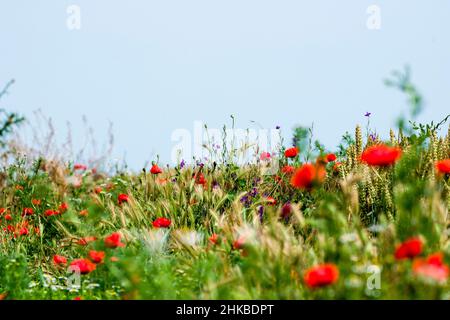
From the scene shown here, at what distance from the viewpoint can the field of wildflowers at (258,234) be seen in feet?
9.57

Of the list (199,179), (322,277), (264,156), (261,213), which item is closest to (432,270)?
(322,277)

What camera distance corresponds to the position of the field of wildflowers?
292cm

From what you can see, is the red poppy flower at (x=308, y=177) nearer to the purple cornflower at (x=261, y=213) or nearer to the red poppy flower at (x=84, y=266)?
the red poppy flower at (x=84, y=266)

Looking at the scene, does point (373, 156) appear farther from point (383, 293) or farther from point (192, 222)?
point (192, 222)

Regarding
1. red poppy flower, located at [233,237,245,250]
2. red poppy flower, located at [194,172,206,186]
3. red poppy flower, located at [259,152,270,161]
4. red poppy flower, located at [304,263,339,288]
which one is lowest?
red poppy flower, located at [304,263,339,288]

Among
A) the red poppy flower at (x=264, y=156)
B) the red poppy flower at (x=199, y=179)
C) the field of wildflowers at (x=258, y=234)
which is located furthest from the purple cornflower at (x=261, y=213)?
the red poppy flower at (x=264, y=156)

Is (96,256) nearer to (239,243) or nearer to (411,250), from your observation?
(239,243)

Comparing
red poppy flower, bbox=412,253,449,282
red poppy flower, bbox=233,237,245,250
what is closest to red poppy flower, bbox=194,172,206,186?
red poppy flower, bbox=233,237,245,250

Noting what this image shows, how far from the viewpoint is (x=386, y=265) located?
308 cm

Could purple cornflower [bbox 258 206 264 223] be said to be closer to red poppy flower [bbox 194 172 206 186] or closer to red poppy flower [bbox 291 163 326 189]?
red poppy flower [bbox 194 172 206 186]

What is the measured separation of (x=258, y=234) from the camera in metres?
3.66

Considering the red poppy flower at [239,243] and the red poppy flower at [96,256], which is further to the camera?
the red poppy flower at [96,256]
